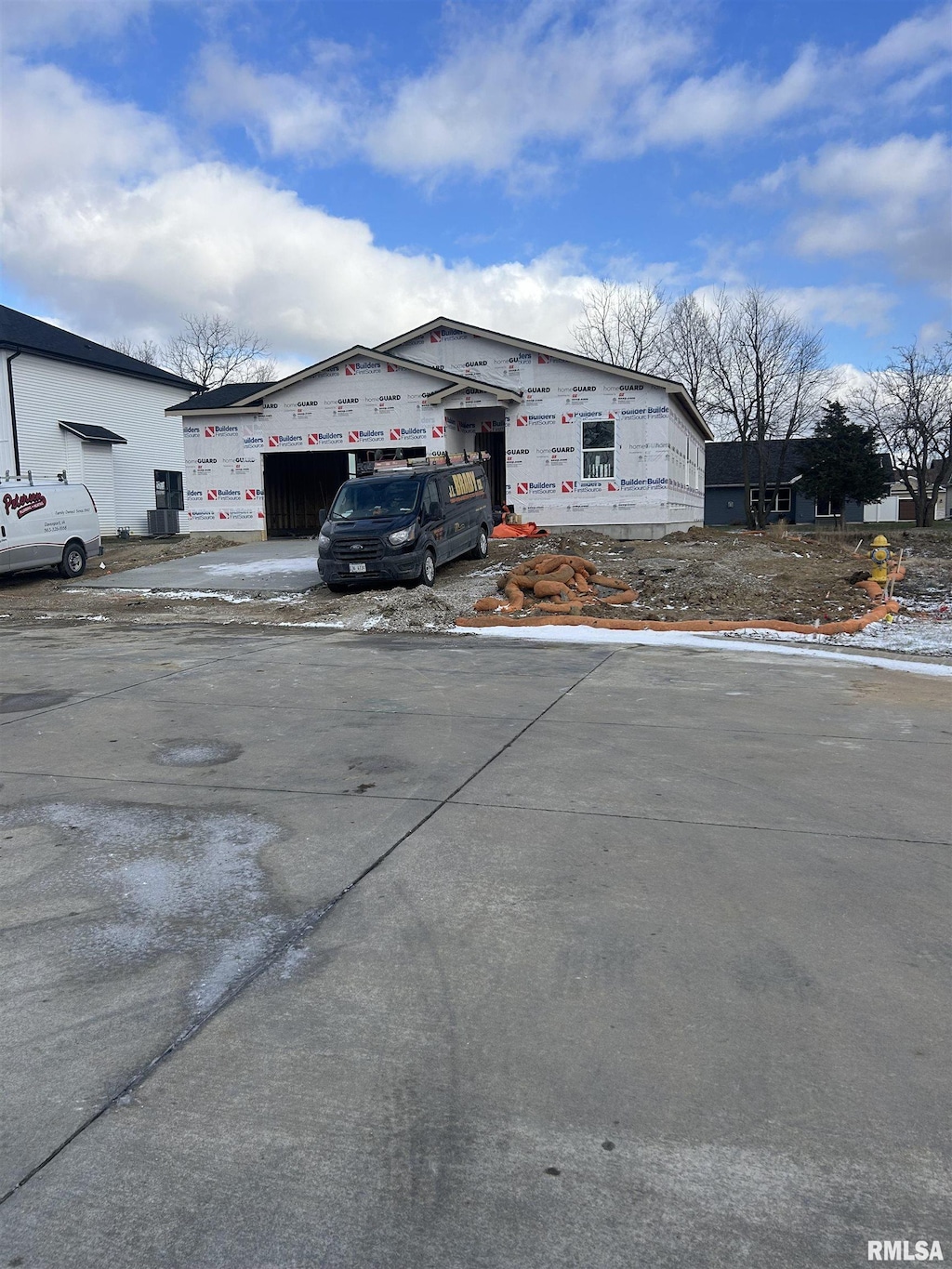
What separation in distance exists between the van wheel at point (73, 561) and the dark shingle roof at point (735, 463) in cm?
4353

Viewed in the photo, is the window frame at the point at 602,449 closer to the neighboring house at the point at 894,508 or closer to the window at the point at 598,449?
the window at the point at 598,449

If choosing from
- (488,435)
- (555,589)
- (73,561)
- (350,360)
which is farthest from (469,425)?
(555,589)

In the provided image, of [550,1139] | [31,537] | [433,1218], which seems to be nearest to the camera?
[433,1218]

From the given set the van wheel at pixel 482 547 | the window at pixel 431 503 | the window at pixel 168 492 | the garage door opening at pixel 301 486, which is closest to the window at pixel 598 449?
the van wheel at pixel 482 547

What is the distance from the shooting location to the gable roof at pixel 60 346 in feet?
Answer: 99.4

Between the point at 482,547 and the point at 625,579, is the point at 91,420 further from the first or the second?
the point at 625,579

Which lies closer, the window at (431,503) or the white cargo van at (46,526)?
the window at (431,503)

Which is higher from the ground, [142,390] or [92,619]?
[142,390]

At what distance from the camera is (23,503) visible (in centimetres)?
1930

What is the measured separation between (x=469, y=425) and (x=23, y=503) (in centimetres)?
1255

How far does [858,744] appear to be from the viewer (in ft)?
21.7

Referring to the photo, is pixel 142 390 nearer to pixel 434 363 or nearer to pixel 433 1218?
pixel 434 363

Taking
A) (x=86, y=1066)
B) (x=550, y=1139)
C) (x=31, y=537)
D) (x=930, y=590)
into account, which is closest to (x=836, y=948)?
(x=550, y=1139)

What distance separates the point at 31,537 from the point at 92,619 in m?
5.53
